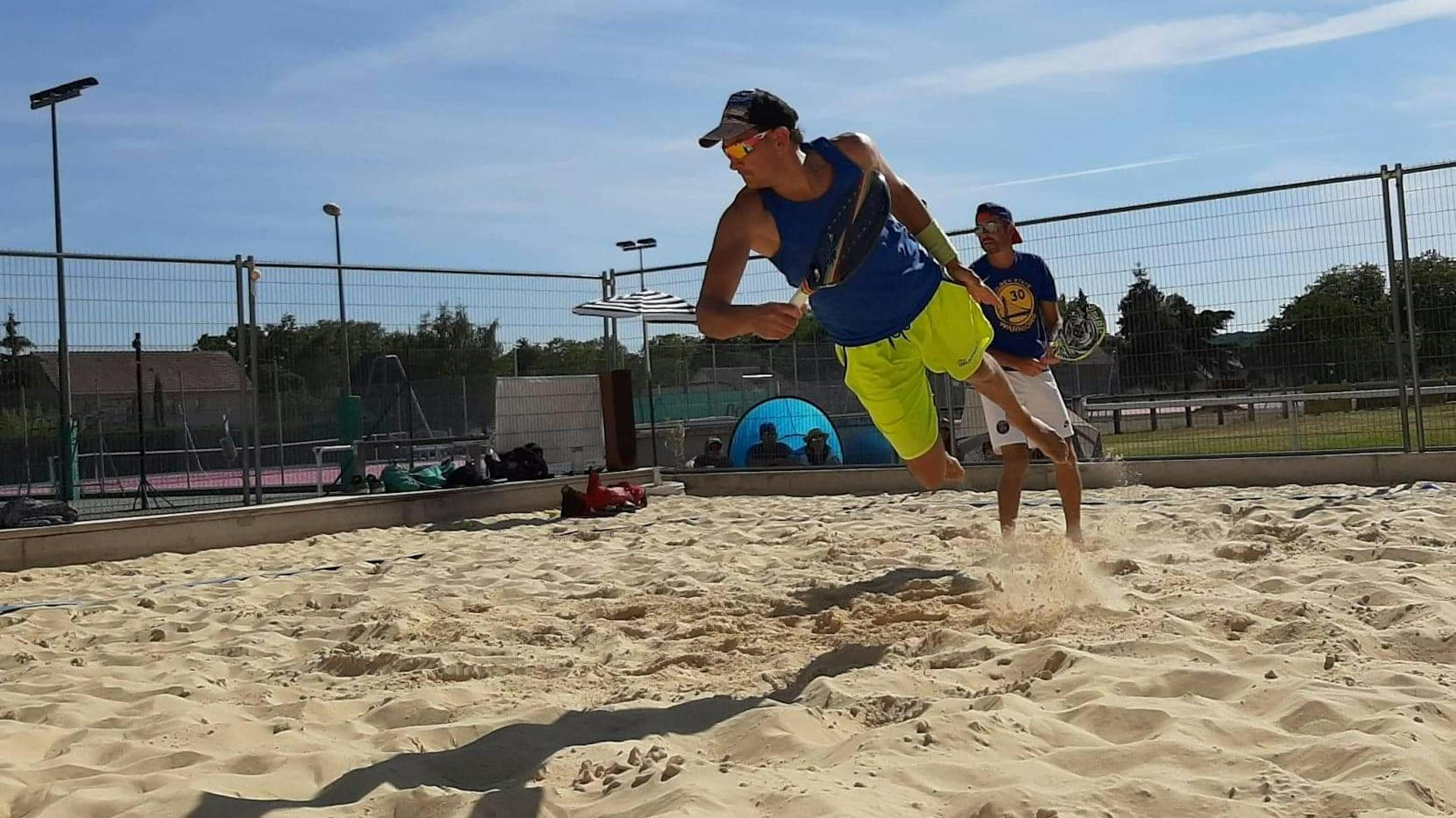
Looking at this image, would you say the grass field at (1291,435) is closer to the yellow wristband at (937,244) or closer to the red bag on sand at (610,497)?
the red bag on sand at (610,497)

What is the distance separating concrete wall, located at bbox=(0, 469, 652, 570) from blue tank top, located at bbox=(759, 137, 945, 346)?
5.90 meters

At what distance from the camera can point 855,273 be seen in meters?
4.32

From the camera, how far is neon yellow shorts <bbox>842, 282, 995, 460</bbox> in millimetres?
4602

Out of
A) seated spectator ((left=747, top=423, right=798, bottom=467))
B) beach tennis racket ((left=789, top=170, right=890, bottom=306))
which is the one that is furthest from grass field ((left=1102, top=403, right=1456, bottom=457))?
beach tennis racket ((left=789, top=170, right=890, bottom=306))

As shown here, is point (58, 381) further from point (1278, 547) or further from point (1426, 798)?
point (1426, 798)

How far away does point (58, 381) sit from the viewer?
28.9 ft

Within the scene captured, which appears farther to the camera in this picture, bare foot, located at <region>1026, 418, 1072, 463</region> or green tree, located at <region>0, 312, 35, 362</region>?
green tree, located at <region>0, 312, 35, 362</region>

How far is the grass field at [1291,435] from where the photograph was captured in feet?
28.8

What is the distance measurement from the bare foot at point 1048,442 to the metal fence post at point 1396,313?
4.93 meters

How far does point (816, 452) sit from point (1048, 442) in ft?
22.1

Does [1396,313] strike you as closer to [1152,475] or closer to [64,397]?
[1152,475]

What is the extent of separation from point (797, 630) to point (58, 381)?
264 inches

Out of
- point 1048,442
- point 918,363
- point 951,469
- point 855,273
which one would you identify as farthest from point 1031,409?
point 855,273

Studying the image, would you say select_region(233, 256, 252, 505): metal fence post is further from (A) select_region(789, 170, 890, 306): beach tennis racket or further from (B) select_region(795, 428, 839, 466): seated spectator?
(A) select_region(789, 170, 890, 306): beach tennis racket
